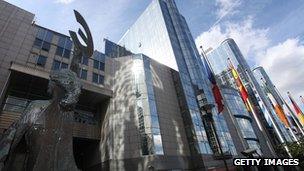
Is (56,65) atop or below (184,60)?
below

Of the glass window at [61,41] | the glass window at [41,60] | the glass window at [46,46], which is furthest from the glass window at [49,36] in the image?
the glass window at [41,60]

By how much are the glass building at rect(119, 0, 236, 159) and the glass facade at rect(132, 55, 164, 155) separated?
609 cm

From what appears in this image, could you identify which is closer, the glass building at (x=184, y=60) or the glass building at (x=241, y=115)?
the glass building at (x=184, y=60)

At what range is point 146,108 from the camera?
25766 millimetres

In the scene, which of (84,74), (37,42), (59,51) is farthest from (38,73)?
(84,74)

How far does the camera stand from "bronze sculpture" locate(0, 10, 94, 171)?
5340mm

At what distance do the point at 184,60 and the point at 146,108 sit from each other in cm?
1577

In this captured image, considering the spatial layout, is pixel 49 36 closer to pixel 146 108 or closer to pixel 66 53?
pixel 66 53

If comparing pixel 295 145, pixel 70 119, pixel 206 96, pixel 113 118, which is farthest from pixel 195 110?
pixel 70 119

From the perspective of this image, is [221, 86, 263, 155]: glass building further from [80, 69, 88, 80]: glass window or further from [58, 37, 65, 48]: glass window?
[58, 37, 65, 48]: glass window


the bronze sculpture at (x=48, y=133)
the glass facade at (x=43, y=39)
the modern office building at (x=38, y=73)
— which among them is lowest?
the bronze sculpture at (x=48, y=133)

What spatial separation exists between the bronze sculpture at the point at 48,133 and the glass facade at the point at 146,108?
17835 mm

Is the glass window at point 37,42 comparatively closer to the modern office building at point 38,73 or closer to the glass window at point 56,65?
the modern office building at point 38,73

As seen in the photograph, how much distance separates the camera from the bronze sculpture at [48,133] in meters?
5.34
